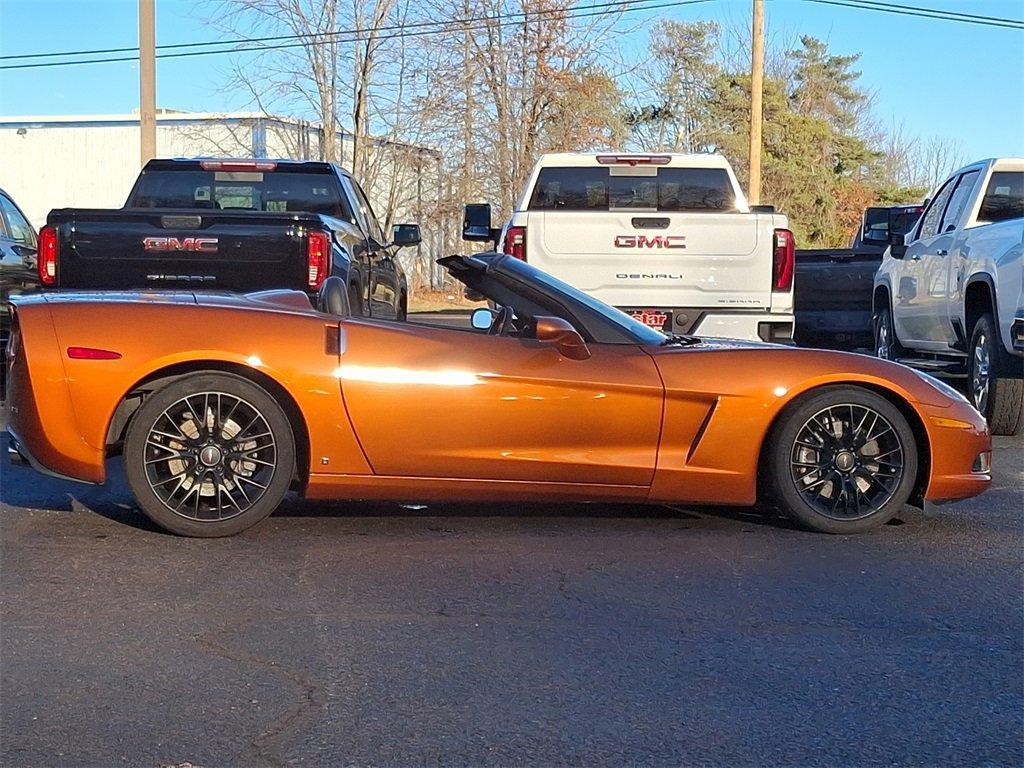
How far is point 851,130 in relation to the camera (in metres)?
52.0

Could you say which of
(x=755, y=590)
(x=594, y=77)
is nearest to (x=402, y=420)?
(x=755, y=590)

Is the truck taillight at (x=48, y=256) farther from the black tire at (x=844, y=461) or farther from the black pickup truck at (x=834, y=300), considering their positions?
the black pickup truck at (x=834, y=300)

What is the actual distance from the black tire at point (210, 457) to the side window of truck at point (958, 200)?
679 cm

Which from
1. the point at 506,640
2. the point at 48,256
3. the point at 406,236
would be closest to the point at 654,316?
the point at 406,236

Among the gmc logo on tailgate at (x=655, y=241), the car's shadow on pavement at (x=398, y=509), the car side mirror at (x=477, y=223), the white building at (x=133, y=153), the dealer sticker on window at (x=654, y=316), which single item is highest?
the white building at (x=133, y=153)

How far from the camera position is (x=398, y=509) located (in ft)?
21.1

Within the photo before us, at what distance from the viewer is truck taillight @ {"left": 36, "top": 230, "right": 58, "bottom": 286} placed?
9.30 metres

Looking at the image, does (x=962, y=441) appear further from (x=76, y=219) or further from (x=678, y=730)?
(x=76, y=219)

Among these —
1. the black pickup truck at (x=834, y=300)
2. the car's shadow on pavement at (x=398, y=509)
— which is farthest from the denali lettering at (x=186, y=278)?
the black pickup truck at (x=834, y=300)

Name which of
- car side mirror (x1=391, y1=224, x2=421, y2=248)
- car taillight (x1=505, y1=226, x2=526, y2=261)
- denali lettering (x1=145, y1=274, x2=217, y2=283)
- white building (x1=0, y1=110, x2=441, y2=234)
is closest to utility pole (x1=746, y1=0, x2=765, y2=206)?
white building (x1=0, y1=110, x2=441, y2=234)

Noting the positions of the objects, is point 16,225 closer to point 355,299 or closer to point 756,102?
point 355,299

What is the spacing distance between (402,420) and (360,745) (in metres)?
2.40

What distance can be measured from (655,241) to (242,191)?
12.7ft

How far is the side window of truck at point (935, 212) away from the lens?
1105cm
